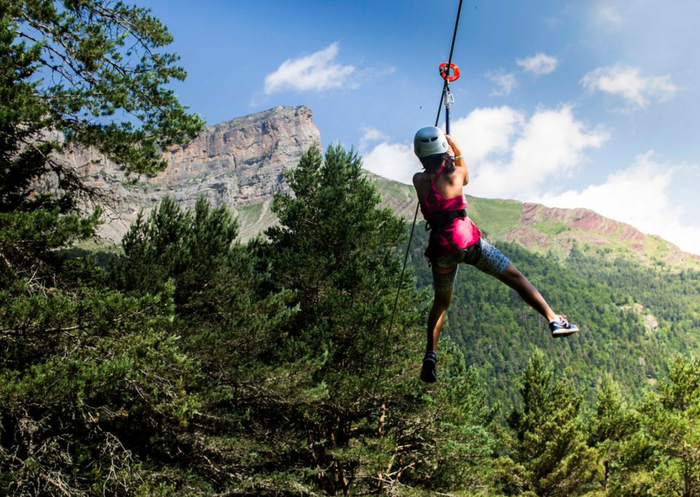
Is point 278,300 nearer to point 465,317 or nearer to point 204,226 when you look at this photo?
point 204,226

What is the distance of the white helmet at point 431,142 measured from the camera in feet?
10.7

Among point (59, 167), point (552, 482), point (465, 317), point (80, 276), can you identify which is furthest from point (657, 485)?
point (465, 317)

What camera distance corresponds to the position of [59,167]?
873cm

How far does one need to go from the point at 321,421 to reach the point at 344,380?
2.21m

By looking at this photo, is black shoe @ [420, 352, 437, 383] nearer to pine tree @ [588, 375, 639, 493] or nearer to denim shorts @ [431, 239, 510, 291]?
denim shorts @ [431, 239, 510, 291]

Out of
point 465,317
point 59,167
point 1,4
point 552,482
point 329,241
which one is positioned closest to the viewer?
point 1,4

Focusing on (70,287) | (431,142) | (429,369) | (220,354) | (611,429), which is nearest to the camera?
(431,142)

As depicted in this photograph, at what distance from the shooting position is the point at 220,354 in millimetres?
12094

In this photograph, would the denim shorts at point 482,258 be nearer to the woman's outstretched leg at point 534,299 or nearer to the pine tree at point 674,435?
the woman's outstretched leg at point 534,299

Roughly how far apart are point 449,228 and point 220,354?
9.91 meters

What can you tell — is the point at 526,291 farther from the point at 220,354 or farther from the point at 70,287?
the point at 220,354

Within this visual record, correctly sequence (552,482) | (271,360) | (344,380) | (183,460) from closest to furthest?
(183,460) < (344,380) < (271,360) < (552,482)

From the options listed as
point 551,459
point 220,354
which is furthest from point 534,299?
point 551,459

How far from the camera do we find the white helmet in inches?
129
